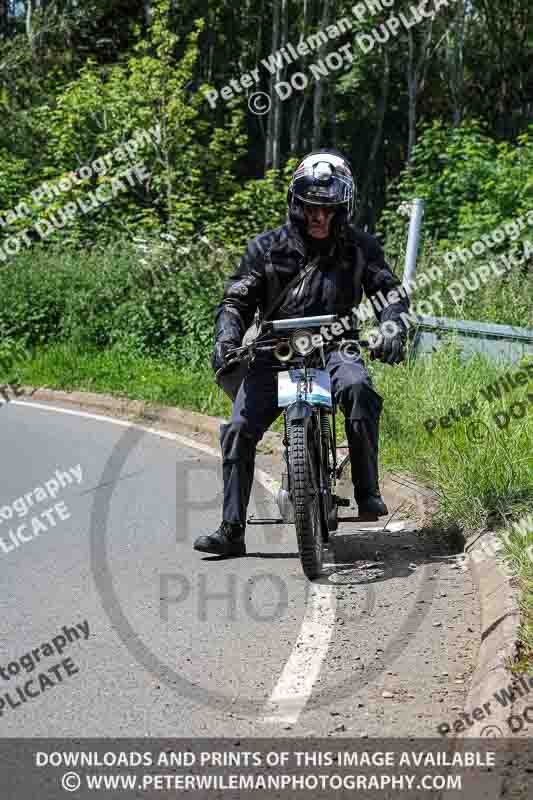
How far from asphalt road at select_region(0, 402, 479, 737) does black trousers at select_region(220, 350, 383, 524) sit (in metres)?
0.47

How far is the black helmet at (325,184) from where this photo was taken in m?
5.84

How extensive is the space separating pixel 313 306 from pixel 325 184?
67cm

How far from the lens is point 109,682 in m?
4.27

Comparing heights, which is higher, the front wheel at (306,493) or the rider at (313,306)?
the rider at (313,306)

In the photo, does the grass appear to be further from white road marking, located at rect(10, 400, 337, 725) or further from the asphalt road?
white road marking, located at rect(10, 400, 337, 725)

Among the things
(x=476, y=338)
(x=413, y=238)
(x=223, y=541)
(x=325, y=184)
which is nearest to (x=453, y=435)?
(x=223, y=541)

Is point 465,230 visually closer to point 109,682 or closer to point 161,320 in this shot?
point 161,320

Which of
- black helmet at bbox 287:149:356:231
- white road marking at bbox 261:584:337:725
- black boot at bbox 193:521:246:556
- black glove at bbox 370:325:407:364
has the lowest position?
white road marking at bbox 261:584:337:725

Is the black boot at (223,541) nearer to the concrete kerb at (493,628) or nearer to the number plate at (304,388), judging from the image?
the number plate at (304,388)

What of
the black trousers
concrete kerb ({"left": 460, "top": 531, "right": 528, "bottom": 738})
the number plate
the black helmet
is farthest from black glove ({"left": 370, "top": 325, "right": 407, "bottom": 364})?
concrete kerb ({"left": 460, "top": 531, "right": 528, "bottom": 738})

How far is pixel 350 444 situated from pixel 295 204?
1359 millimetres

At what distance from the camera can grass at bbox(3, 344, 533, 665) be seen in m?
6.08

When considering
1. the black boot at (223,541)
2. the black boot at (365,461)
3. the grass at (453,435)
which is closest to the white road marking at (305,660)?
the black boot at (365,461)

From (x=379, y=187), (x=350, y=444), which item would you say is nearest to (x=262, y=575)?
(x=350, y=444)
